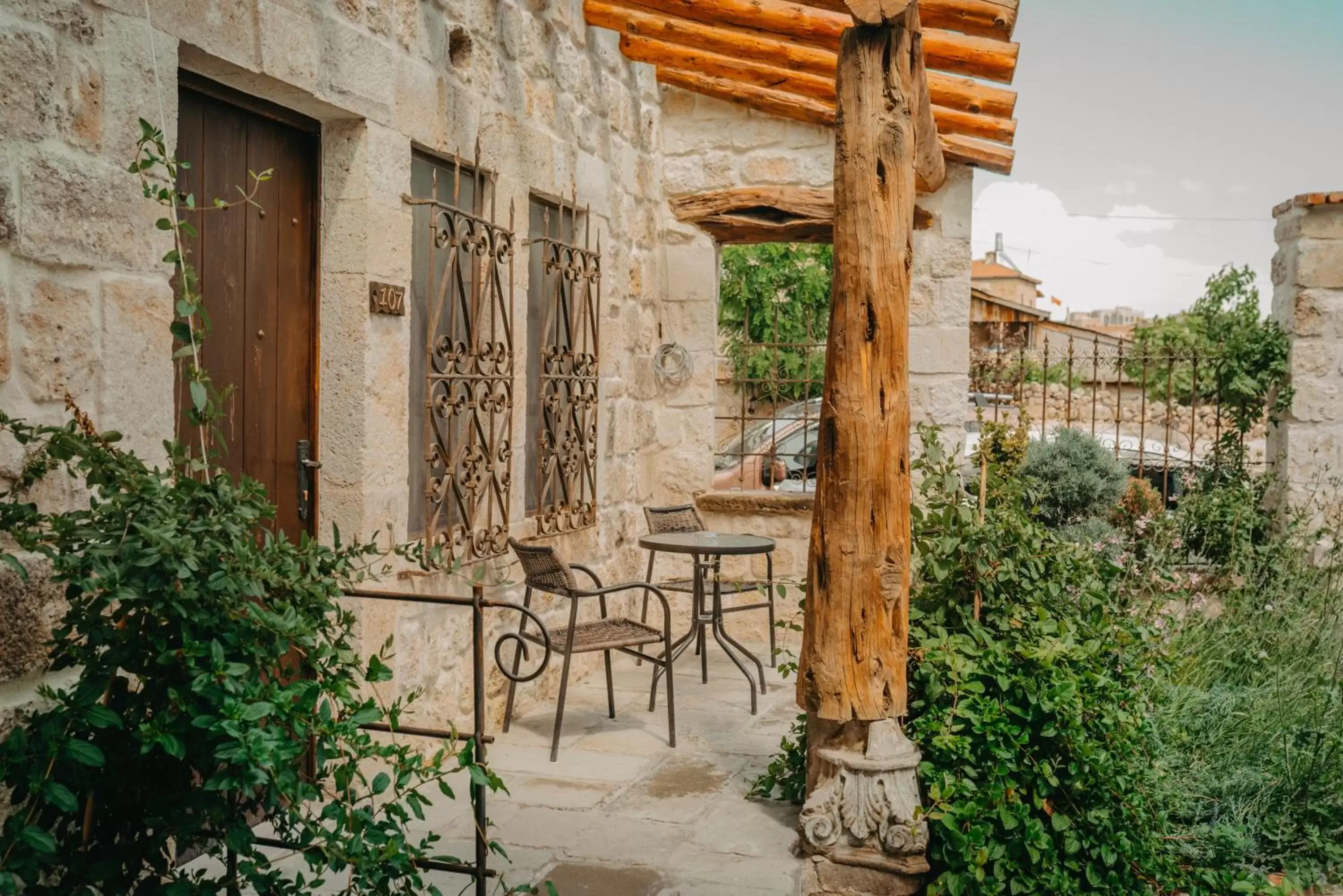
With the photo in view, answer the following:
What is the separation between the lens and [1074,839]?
329 centimetres

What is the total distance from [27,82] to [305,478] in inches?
62.5

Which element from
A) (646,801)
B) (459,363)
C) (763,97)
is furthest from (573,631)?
(763,97)

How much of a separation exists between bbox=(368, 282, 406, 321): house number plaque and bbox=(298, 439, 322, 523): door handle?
1.59 feet

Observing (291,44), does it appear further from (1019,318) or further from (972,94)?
(1019,318)

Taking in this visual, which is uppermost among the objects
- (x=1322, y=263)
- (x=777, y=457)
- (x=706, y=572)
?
(x=1322, y=263)

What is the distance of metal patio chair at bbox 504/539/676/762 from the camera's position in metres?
4.31

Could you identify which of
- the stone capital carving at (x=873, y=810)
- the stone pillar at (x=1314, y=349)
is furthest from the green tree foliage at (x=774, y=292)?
the stone capital carving at (x=873, y=810)

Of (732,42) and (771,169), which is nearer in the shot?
(732,42)

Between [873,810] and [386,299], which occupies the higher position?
[386,299]

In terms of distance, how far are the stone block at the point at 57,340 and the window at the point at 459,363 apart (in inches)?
64.2

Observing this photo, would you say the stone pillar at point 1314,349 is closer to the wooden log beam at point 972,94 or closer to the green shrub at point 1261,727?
Answer: the green shrub at point 1261,727

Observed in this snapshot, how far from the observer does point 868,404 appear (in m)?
3.39

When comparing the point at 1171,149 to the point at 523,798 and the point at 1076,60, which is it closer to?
the point at 1076,60

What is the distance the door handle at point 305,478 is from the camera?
3721 mm
